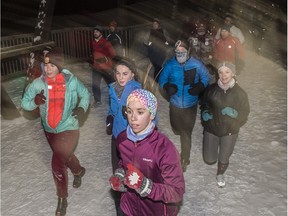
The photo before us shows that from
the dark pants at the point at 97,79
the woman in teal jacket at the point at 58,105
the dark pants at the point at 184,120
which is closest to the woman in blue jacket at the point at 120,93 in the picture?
the woman in teal jacket at the point at 58,105

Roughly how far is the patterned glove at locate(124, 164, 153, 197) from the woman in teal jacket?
2.05 meters

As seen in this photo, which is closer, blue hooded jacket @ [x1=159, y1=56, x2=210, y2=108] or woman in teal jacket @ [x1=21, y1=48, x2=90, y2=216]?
woman in teal jacket @ [x1=21, y1=48, x2=90, y2=216]

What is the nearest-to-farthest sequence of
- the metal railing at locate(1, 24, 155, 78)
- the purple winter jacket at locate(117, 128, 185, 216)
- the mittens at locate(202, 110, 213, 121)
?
1. the purple winter jacket at locate(117, 128, 185, 216)
2. the mittens at locate(202, 110, 213, 121)
3. the metal railing at locate(1, 24, 155, 78)

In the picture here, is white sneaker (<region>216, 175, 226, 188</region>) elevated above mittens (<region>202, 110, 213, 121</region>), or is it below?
below

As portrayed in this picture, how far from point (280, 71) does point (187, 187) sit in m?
8.02

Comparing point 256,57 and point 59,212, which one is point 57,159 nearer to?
point 59,212

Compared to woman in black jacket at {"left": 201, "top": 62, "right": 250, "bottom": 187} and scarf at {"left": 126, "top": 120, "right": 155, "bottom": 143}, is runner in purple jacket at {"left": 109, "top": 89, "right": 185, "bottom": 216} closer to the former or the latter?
scarf at {"left": 126, "top": 120, "right": 155, "bottom": 143}

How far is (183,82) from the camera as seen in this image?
214 inches

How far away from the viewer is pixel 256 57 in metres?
14.3

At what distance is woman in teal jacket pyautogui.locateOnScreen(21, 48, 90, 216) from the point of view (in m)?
4.59

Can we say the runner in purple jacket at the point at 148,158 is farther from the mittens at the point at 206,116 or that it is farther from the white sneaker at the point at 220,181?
the white sneaker at the point at 220,181

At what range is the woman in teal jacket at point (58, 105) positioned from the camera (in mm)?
4586

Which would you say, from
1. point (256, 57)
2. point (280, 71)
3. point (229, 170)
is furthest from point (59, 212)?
point (256, 57)

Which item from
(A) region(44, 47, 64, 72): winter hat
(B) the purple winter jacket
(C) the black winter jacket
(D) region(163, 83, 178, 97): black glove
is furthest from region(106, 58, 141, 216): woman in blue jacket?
(B) the purple winter jacket
